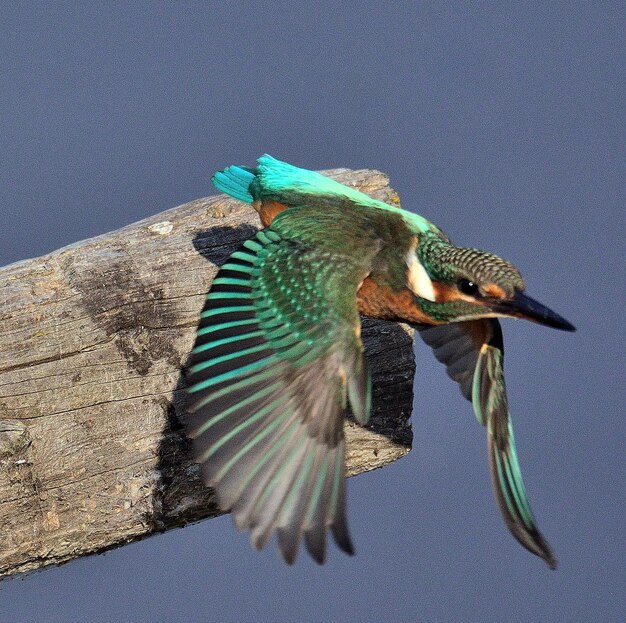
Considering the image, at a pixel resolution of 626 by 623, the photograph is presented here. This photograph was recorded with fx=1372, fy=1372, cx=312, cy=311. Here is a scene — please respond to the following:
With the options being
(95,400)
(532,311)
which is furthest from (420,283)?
(95,400)

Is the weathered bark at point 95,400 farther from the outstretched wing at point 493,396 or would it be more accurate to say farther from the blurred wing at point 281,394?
the blurred wing at point 281,394

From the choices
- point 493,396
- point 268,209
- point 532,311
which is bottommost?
point 493,396

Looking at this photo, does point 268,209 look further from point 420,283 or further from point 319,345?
point 319,345

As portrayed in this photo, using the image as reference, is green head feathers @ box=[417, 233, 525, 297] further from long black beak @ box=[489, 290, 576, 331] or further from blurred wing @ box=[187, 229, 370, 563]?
blurred wing @ box=[187, 229, 370, 563]

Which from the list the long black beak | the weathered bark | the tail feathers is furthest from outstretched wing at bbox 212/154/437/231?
the long black beak

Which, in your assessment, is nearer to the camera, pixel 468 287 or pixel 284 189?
pixel 468 287

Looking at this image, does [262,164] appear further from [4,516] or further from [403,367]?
[4,516]
